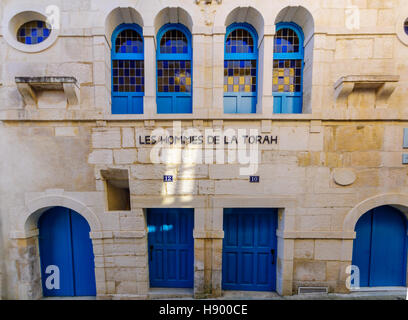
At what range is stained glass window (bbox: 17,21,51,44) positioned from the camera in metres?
3.90

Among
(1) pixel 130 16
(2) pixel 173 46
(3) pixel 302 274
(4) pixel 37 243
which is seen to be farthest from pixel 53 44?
(3) pixel 302 274

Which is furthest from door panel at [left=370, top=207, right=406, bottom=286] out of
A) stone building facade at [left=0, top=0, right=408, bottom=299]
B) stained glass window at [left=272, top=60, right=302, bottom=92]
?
stained glass window at [left=272, top=60, right=302, bottom=92]

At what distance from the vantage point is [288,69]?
4051 mm

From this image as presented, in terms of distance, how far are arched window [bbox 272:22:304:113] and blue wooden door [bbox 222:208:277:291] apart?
8.36ft

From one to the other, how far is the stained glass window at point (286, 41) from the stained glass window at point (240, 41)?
1.92 ft

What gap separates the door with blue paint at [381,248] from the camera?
416 cm

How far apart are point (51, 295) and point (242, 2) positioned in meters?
7.89

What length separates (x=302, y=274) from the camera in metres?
3.99

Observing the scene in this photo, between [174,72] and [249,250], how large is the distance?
181 inches

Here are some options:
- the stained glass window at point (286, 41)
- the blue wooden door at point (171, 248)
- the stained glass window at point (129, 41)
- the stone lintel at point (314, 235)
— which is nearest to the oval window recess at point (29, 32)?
the stained glass window at point (129, 41)

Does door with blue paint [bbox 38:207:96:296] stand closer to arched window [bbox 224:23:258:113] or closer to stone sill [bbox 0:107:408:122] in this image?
stone sill [bbox 0:107:408:122]

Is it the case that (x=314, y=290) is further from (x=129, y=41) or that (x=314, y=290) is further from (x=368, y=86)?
(x=129, y=41)

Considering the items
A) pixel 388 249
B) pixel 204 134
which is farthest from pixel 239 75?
pixel 388 249

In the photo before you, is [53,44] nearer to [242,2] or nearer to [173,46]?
[173,46]
